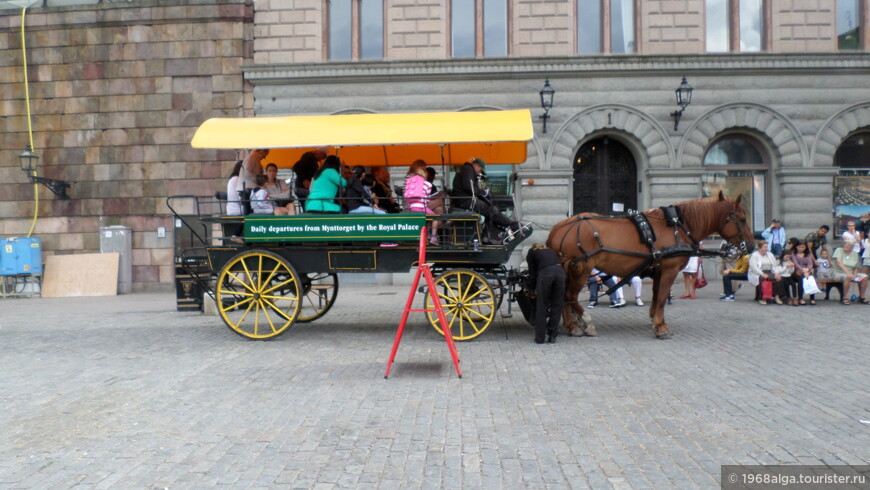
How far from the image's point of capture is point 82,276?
1881cm

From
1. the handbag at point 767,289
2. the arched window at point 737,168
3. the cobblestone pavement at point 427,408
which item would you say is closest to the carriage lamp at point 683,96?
the arched window at point 737,168

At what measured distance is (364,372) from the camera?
291 inches

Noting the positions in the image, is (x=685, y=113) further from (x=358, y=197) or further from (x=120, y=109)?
(x=120, y=109)

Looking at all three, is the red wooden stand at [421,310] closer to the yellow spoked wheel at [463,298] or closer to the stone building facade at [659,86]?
the yellow spoked wheel at [463,298]

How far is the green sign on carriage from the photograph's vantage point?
928 cm

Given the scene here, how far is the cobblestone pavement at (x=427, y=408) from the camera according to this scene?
443 cm

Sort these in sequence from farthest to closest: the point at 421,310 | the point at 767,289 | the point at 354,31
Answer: the point at 354,31, the point at 767,289, the point at 421,310

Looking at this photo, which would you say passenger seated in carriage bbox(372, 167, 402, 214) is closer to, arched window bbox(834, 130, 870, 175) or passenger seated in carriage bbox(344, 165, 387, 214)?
passenger seated in carriage bbox(344, 165, 387, 214)

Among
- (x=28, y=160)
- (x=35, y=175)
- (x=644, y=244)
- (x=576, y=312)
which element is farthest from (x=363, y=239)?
(x=35, y=175)

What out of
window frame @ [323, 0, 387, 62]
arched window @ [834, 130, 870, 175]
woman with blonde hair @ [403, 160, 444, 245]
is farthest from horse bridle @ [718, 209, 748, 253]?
window frame @ [323, 0, 387, 62]

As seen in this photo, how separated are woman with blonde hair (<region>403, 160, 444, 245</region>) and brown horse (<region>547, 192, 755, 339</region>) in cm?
174

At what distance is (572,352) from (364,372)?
9.05 feet

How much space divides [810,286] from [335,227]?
393 inches

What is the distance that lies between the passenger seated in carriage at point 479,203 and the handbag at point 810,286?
24.4 feet
